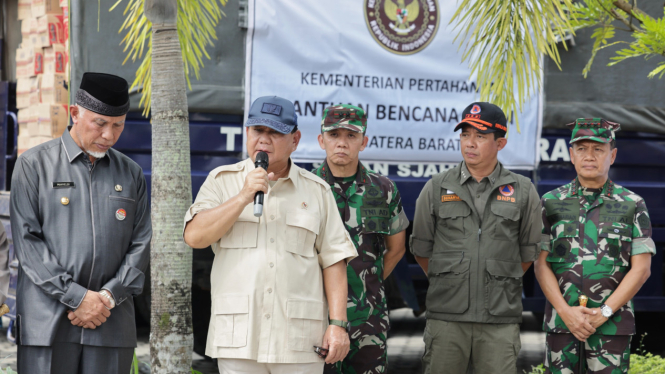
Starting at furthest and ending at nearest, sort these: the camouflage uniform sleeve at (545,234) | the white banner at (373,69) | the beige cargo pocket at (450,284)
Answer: the white banner at (373,69) < the camouflage uniform sleeve at (545,234) < the beige cargo pocket at (450,284)

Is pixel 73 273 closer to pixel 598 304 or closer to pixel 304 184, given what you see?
pixel 304 184

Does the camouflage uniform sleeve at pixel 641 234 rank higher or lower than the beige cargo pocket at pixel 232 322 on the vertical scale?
higher

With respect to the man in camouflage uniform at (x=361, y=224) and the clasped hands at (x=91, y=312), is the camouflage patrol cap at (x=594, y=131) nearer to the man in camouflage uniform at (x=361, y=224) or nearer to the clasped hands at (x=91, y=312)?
the man in camouflage uniform at (x=361, y=224)

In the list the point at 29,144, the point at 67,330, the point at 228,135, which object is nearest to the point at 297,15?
the point at 228,135

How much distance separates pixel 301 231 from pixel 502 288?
117 cm

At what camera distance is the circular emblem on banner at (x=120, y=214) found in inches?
102

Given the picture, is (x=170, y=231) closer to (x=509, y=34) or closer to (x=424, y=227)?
(x=424, y=227)

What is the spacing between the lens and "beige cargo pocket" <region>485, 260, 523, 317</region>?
3.19m

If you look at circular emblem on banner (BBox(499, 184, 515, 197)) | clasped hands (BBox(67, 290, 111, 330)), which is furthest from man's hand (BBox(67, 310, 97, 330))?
circular emblem on banner (BBox(499, 184, 515, 197))

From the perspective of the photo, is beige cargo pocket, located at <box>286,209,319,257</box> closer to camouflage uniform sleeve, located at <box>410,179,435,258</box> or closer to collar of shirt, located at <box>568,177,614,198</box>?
camouflage uniform sleeve, located at <box>410,179,435,258</box>

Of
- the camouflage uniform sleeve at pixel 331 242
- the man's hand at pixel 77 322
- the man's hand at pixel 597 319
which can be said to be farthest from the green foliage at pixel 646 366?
the man's hand at pixel 77 322

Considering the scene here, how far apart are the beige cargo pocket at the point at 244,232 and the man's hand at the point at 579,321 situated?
5.17 ft

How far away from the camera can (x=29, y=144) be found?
4742 millimetres

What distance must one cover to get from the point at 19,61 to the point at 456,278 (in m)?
3.53
